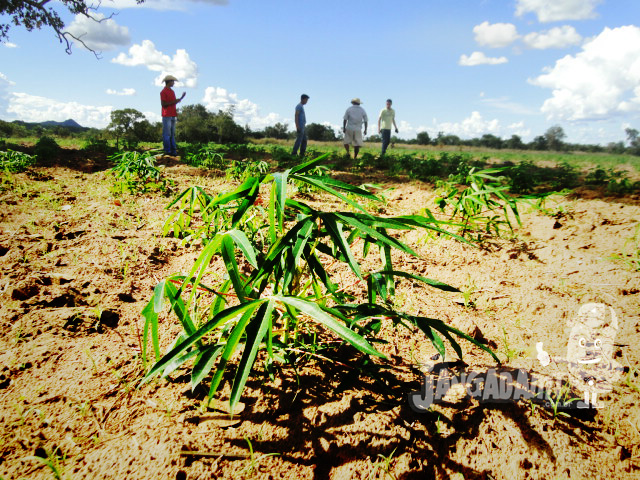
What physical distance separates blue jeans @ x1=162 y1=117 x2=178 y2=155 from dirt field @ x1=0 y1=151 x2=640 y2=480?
6.50m

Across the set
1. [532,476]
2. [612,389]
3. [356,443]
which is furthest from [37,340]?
[612,389]

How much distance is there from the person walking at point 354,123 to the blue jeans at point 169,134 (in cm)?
→ 499

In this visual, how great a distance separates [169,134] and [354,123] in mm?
5400

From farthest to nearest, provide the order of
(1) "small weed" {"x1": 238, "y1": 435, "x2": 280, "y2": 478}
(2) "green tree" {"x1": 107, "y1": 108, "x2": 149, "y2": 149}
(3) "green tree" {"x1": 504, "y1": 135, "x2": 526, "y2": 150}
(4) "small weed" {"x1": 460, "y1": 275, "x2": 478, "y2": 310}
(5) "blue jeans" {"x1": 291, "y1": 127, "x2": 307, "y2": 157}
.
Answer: (3) "green tree" {"x1": 504, "y1": 135, "x2": 526, "y2": 150} < (2) "green tree" {"x1": 107, "y1": 108, "x2": 149, "y2": 149} < (5) "blue jeans" {"x1": 291, "y1": 127, "x2": 307, "y2": 157} < (4) "small weed" {"x1": 460, "y1": 275, "x2": 478, "y2": 310} < (1) "small weed" {"x1": 238, "y1": 435, "x2": 280, "y2": 478}

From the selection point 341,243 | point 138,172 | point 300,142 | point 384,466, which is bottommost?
point 384,466

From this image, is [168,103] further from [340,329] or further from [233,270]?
[340,329]

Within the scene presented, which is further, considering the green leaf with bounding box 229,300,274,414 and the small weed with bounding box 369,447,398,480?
the small weed with bounding box 369,447,398,480

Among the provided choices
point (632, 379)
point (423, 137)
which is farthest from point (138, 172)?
point (423, 137)

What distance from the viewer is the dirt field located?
2.79 feet

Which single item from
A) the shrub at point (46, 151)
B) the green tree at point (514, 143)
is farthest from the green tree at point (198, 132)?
the green tree at point (514, 143)

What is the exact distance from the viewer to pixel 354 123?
995 cm

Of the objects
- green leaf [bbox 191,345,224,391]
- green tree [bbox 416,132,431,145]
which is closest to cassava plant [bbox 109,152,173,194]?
green leaf [bbox 191,345,224,391]

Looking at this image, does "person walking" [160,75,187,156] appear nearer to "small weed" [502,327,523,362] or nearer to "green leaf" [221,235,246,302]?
"green leaf" [221,235,246,302]

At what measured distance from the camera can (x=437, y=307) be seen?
1707mm
